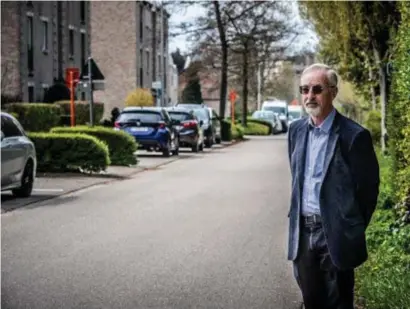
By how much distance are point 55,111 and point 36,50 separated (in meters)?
9.89

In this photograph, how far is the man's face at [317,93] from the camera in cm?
508

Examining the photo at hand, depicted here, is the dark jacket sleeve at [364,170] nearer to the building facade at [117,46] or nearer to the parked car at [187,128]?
the parked car at [187,128]

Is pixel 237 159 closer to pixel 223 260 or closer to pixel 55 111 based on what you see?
pixel 55 111

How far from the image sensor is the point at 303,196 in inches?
202

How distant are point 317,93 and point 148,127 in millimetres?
28058

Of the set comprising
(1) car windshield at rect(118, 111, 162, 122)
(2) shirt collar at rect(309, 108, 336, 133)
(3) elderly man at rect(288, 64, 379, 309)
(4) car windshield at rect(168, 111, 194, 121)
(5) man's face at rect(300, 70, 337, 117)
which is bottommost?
(4) car windshield at rect(168, 111, 194, 121)

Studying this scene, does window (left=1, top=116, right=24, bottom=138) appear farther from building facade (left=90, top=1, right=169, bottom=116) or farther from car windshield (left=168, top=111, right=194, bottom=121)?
building facade (left=90, top=1, right=169, bottom=116)

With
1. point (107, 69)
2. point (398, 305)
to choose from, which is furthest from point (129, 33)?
point (398, 305)

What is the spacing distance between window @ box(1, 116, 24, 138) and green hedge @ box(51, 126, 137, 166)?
320 inches

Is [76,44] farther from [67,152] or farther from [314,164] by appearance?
[314,164]

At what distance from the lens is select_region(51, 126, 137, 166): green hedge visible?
2628 centimetres

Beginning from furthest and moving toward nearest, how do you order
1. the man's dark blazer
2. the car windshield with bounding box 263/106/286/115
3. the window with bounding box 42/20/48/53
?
the car windshield with bounding box 263/106/286/115 < the window with bounding box 42/20/48/53 < the man's dark blazer

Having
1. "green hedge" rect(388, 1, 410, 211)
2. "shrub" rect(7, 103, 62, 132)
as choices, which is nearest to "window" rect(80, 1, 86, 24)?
"shrub" rect(7, 103, 62, 132)

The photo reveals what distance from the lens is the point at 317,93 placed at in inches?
200
